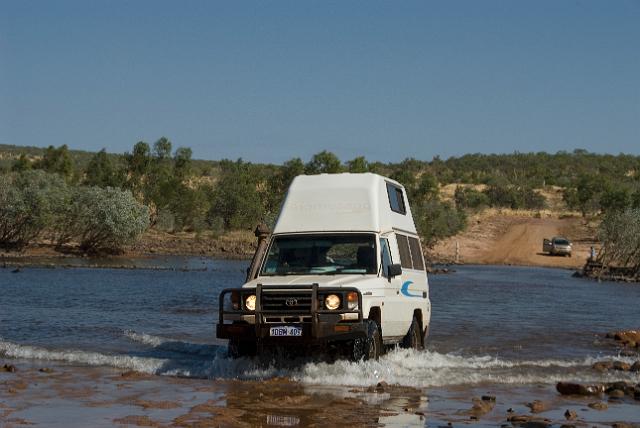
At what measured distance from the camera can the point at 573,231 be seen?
265 ft

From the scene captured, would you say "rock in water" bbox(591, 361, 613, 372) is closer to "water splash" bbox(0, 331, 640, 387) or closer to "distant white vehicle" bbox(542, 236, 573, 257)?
"water splash" bbox(0, 331, 640, 387)

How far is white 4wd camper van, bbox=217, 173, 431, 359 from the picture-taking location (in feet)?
40.8

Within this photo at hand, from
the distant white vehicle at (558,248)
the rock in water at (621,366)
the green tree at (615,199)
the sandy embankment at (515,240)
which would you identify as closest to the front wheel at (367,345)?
the rock in water at (621,366)

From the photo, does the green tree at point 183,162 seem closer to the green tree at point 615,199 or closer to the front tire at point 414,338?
the green tree at point 615,199

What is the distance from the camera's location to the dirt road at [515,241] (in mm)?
67312

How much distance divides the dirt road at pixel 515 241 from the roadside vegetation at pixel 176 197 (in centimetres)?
175

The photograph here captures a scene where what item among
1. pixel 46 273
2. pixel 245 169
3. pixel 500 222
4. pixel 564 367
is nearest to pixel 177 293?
pixel 46 273

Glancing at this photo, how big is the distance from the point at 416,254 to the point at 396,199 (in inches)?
47.7

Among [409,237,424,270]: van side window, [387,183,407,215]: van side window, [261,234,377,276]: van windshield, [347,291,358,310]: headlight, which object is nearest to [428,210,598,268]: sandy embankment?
[409,237,424,270]: van side window

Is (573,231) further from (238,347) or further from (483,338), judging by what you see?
(238,347)

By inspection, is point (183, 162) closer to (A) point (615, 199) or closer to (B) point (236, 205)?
(B) point (236, 205)

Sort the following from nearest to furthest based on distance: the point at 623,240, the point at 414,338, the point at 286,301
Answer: the point at 286,301 < the point at 414,338 < the point at 623,240

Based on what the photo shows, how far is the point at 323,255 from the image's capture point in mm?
13828

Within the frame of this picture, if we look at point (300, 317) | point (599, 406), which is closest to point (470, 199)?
point (300, 317)
